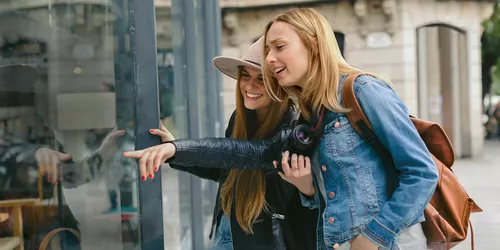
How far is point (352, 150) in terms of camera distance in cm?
180

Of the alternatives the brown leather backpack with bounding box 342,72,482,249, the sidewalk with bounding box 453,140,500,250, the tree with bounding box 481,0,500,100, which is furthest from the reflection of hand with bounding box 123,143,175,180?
the tree with bounding box 481,0,500,100

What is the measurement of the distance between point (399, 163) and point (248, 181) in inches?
26.5

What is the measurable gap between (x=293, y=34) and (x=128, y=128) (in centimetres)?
109

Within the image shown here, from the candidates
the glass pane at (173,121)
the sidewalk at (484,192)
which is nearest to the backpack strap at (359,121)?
the glass pane at (173,121)

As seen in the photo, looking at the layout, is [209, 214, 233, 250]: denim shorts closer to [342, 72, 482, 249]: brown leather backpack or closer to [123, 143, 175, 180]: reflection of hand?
[123, 143, 175, 180]: reflection of hand

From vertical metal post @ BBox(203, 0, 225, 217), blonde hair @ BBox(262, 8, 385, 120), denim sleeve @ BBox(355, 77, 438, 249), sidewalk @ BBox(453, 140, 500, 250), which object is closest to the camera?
denim sleeve @ BBox(355, 77, 438, 249)

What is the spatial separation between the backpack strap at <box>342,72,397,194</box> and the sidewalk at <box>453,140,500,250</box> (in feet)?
14.3

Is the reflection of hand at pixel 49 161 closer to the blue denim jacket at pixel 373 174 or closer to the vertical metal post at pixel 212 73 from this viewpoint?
the blue denim jacket at pixel 373 174

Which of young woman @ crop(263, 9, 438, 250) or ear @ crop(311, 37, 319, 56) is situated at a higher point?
ear @ crop(311, 37, 319, 56)

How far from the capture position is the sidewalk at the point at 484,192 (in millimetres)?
6215

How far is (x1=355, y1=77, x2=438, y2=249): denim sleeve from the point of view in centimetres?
171

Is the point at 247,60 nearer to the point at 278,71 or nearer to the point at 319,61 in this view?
the point at 278,71

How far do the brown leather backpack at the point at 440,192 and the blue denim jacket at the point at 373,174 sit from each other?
3 centimetres

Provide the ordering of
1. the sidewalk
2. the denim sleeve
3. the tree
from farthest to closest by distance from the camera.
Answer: the tree, the sidewalk, the denim sleeve
